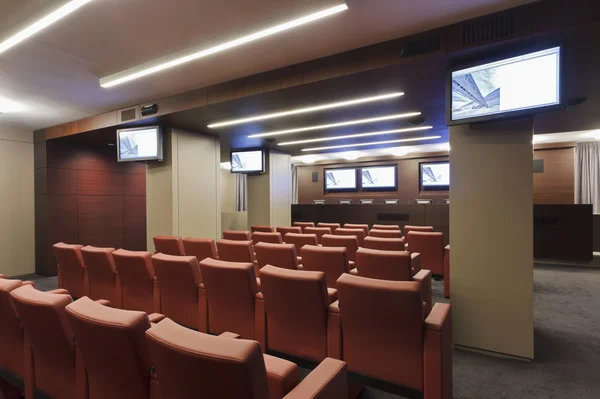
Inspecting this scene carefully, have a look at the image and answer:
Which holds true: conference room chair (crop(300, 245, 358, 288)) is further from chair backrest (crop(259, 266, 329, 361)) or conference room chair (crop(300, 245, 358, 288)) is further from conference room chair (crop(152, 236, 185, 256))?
conference room chair (crop(152, 236, 185, 256))

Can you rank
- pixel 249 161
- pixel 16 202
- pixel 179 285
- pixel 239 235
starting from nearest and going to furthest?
pixel 179 285
pixel 239 235
pixel 16 202
pixel 249 161

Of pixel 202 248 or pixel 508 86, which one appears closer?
pixel 508 86

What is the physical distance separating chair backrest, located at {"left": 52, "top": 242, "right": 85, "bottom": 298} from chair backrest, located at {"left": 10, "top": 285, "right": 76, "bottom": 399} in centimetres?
245

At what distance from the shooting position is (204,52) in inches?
138

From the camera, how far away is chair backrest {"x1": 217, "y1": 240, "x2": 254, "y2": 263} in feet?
13.1

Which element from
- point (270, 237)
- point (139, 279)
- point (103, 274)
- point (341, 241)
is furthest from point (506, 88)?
point (103, 274)

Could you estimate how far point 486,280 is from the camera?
302 centimetres

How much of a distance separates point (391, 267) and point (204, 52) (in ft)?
9.96

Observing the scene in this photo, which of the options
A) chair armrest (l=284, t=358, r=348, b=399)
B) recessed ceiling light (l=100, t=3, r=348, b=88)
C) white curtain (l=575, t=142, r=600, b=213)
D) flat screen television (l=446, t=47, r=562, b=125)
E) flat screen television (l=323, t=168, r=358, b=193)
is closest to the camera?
chair armrest (l=284, t=358, r=348, b=399)

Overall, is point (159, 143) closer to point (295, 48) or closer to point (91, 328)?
point (295, 48)

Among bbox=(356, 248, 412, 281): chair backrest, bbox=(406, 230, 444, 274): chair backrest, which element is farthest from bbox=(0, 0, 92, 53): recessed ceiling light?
bbox=(406, 230, 444, 274): chair backrest

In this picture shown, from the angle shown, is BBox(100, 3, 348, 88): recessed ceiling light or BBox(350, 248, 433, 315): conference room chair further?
BBox(350, 248, 433, 315): conference room chair

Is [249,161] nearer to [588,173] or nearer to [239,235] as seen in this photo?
[239,235]

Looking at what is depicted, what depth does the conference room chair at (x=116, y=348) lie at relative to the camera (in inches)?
51.3
